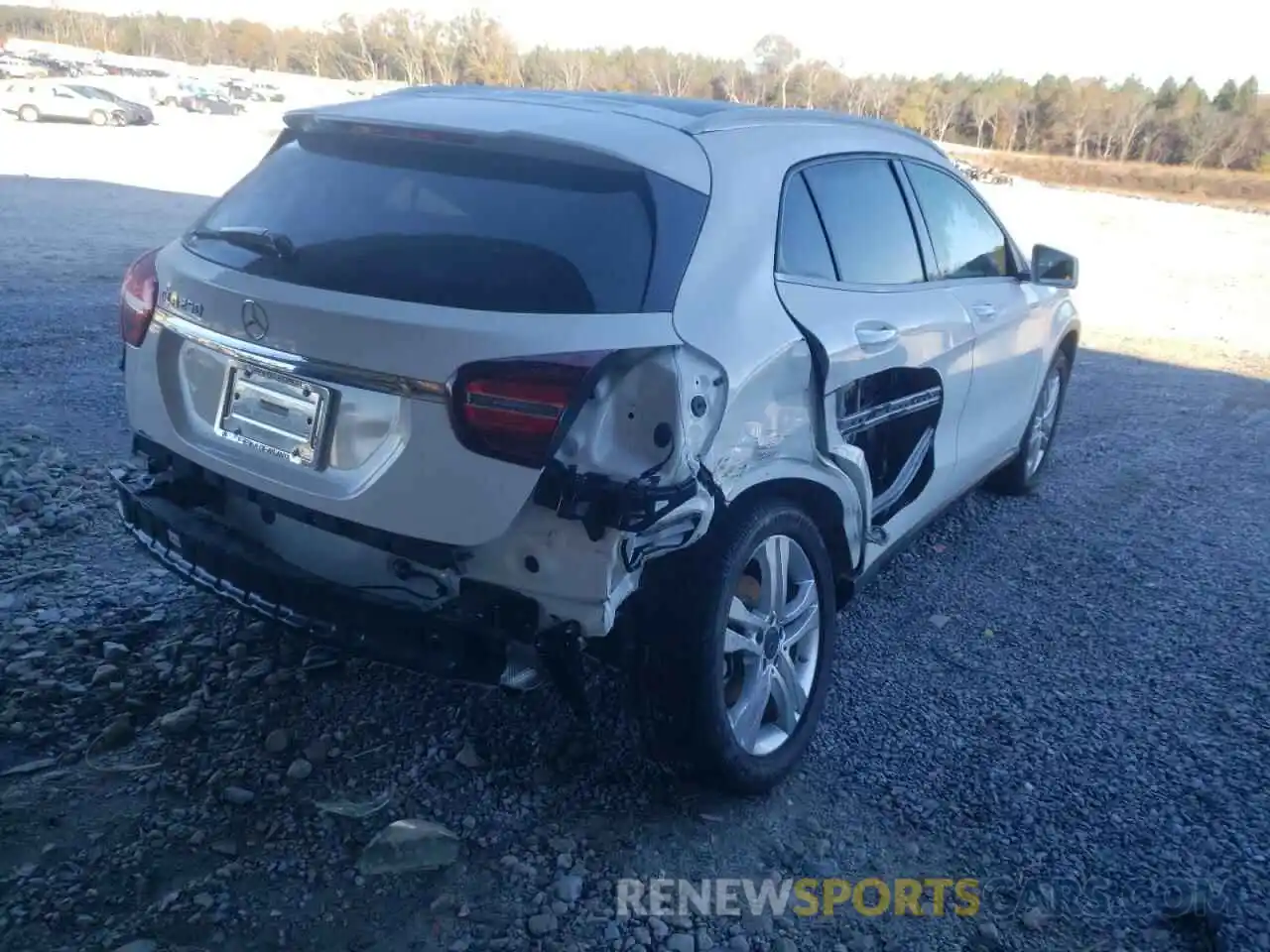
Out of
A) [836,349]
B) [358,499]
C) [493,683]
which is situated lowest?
[493,683]

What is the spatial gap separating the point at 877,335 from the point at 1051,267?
81.3 inches

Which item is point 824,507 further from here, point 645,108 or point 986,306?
point 986,306

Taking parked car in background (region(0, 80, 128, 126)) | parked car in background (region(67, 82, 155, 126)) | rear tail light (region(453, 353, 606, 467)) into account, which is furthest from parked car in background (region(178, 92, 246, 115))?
rear tail light (region(453, 353, 606, 467))

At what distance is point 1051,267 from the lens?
16.8 feet

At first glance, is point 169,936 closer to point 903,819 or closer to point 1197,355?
point 903,819

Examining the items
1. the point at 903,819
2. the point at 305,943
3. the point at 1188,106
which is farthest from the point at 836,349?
the point at 1188,106

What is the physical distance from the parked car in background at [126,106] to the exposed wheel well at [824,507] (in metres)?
36.3

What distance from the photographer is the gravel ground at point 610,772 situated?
8.81 feet

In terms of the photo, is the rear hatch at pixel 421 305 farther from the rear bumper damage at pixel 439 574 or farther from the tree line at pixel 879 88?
the tree line at pixel 879 88

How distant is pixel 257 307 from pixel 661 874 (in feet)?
5.79

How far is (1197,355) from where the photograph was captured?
35.1 feet

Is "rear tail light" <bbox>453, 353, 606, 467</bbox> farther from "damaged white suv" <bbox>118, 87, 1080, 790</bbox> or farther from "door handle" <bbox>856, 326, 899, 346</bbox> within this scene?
"door handle" <bbox>856, 326, 899, 346</bbox>

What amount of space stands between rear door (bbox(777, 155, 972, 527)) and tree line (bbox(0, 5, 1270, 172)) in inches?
1953

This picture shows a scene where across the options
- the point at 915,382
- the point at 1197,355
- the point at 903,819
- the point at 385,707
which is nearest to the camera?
the point at 903,819
